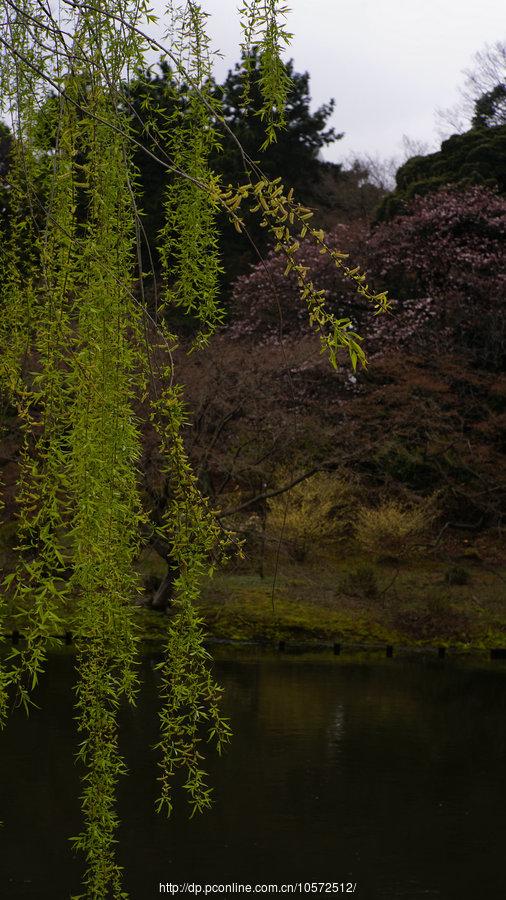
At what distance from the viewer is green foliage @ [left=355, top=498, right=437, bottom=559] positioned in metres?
11.8

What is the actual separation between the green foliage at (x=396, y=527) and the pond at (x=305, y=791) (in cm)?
238

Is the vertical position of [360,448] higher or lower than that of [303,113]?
lower

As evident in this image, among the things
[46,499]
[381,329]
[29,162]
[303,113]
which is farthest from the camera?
[303,113]

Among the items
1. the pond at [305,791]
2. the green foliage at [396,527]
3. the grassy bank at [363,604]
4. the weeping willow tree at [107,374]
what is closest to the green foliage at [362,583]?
the grassy bank at [363,604]

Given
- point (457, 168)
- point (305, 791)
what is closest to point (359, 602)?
point (305, 791)

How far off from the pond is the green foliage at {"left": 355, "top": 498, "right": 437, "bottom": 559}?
7.82 ft

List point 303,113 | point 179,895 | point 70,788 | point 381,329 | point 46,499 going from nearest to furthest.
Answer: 1. point 46,499
2. point 179,895
3. point 70,788
4. point 381,329
5. point 303,113

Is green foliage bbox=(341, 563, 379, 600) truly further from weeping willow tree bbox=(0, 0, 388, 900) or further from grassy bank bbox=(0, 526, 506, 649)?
weeping willow tree bbox=(0, 0, 388, 900)

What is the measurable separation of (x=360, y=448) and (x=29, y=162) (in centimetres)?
917

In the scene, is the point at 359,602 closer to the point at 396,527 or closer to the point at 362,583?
the point at 362,583

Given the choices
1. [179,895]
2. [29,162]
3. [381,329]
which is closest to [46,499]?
[29,162]

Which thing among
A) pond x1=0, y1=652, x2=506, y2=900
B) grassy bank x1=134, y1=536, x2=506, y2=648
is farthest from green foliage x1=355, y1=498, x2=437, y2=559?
pond x1=0, y1=652, x2=506, y2=900

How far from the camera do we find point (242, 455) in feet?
36.7

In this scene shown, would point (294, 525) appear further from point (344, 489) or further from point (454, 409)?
point (454, 409)
